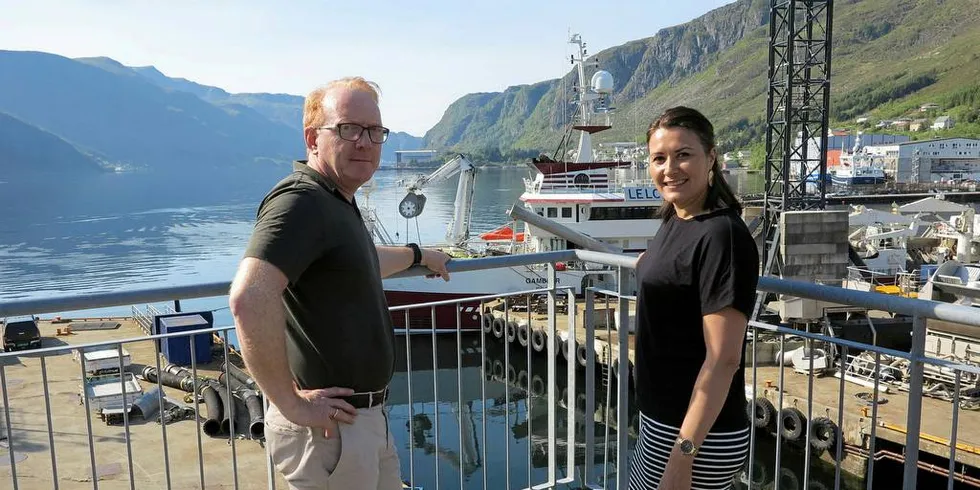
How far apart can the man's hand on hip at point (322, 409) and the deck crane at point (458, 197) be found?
22772 mm

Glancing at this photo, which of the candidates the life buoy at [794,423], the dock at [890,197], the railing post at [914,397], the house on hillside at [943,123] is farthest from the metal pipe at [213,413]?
the house on hillside at [943,123]

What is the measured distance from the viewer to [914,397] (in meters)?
2.39

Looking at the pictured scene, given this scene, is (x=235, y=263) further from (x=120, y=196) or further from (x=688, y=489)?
(x=120, y=196)

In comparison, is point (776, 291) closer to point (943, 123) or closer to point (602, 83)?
point (602, 83)

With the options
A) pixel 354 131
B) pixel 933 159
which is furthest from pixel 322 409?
pixel 933 159

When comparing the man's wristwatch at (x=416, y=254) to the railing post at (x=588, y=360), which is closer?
the man's wristwatch at (x=416, y=254)

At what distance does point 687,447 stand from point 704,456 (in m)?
0.13

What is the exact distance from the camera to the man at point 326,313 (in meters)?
1.71

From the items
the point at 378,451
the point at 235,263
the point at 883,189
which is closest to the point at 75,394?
the point at 378,451

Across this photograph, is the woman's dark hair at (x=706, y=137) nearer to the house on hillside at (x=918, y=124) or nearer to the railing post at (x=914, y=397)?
the railing post at (x=914, y=397)

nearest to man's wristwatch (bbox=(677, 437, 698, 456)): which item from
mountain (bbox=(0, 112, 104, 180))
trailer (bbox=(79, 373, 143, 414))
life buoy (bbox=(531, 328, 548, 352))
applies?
trailer (bbox=(79, 373, 143, 414))

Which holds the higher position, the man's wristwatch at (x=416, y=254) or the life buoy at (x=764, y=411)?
the man's wristwatch at (x=416, y=254)

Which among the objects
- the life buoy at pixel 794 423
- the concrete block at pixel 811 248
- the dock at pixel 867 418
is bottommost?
the life buoy at pixel 794 423

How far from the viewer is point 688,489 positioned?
2.07m
